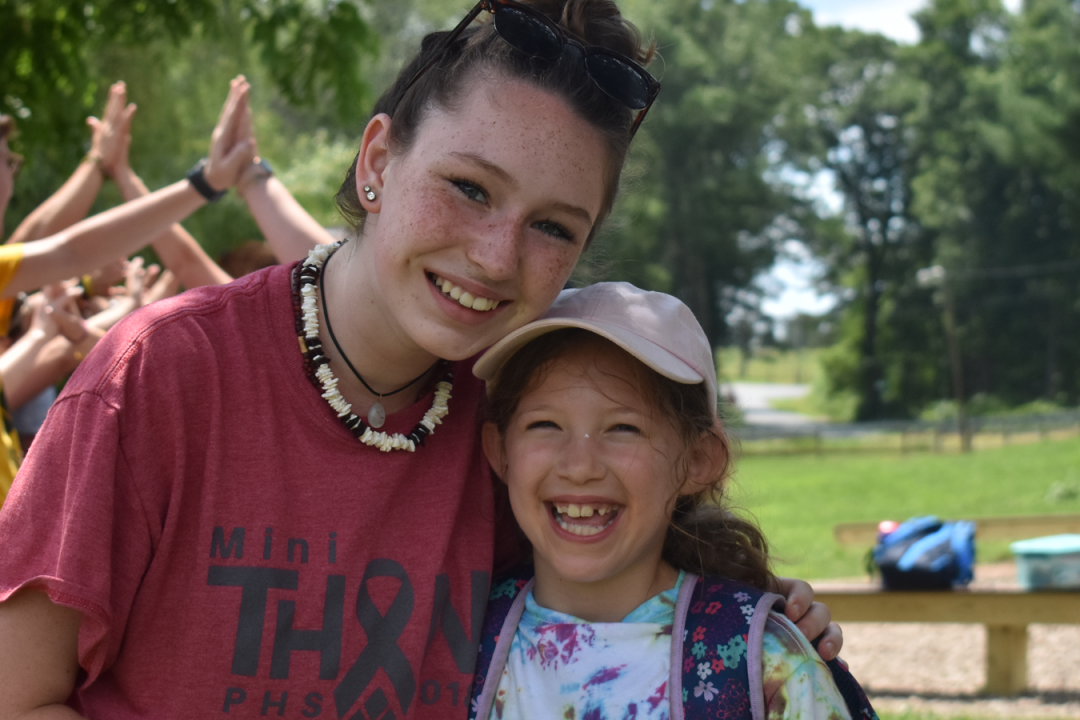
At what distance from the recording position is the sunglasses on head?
1.81 meters

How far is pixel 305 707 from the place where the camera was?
5.52 ft

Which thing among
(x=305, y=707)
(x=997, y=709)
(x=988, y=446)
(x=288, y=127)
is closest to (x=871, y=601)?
(x=997, y=709)

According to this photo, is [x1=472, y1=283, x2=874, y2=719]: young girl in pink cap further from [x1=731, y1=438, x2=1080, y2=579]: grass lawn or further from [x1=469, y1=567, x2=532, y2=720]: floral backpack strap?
[x1=731, y1=438, x2=1080, y2=579]: grass lawn

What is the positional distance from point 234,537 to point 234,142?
1.84 meters

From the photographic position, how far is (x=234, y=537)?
1688 mm

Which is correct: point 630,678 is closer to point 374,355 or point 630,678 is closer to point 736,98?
point 374,355

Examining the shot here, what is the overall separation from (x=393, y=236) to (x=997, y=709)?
5.16 metres

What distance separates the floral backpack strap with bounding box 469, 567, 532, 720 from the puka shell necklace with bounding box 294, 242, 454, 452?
14.6 inches

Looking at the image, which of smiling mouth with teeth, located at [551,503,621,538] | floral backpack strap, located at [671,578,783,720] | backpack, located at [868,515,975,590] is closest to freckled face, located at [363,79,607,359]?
smiling mouth with teeth, located at [551,503,621,538]

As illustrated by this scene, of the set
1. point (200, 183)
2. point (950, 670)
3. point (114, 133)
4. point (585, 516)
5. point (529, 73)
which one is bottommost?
point (950, 670)

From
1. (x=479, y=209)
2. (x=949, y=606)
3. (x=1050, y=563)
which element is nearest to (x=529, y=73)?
(x=479, y=209)

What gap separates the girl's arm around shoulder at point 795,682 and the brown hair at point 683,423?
0.28 m

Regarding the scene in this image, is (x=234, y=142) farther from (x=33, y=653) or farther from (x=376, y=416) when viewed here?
(x=33, y=653)

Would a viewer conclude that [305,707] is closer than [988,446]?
Yes
